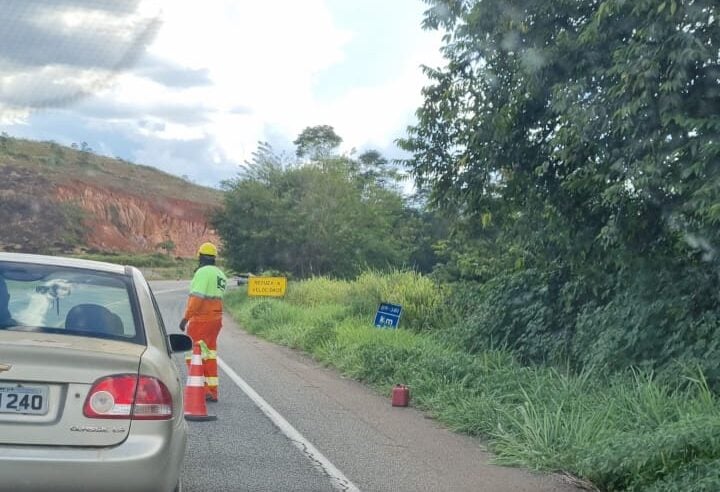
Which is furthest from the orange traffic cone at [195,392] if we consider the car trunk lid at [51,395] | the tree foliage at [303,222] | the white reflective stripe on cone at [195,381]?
the tree foliage at [303,222]

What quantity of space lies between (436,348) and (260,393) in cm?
305

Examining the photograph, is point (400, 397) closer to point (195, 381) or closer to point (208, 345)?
point (208, 345)

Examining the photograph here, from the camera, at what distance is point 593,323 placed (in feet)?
38.8

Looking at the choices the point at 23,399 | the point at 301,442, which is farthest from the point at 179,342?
the point at 301,442

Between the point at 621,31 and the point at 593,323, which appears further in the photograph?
the point at 593,323

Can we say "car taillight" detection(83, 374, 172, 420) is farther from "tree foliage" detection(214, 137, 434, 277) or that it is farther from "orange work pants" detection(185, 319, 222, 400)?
"tree foliage" detection(214, 137, 434, 277)

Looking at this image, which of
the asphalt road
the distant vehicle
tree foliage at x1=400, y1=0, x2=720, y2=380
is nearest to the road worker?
the asphalt road

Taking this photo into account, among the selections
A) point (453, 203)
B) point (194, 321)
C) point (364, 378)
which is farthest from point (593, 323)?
point (194, 321)

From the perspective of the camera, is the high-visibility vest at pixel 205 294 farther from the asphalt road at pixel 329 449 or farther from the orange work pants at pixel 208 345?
the asphalt road at pixel 329 449

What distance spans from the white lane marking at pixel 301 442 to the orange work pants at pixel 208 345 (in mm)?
551

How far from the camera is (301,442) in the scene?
875cm

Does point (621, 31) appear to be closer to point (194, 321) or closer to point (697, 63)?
point (697, 63)

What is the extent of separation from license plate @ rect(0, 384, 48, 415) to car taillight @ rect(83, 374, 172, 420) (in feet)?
0.69

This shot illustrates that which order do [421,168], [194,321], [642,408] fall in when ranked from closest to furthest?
1. [642,408]
2. [194,321]
3. [421,168]
